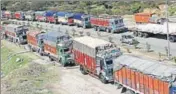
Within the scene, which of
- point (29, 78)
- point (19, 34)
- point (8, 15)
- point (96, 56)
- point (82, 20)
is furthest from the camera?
point (8, 15)

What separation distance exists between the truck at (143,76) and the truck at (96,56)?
7.76 ft

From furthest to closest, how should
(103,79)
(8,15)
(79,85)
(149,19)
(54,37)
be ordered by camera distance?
(8,15) < (149,19) < (54,37) < (79,85) < (103,79)

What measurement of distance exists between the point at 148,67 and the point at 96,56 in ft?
30.5

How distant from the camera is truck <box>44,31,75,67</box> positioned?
161ft

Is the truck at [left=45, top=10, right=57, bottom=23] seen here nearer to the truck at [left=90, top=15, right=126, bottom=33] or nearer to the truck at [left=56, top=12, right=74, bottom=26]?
the truck at [left=56, top=12, right=74, bottom=26]

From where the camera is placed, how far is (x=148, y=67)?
30.7 m

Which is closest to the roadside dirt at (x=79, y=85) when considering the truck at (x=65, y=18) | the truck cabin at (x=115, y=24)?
the truck cabin at (x=115, y=24)

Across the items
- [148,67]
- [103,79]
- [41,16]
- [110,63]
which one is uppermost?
[148,67]

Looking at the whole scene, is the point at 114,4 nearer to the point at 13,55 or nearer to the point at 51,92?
the point at 13,55

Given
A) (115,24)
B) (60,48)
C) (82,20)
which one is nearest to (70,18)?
(82,20)

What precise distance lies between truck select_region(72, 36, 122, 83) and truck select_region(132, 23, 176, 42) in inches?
623

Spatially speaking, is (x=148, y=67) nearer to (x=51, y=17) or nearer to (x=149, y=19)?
(x=149, y=19)

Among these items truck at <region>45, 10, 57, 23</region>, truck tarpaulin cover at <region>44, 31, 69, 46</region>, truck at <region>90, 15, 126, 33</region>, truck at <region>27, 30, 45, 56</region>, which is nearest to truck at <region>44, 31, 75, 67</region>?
truck tarpaulin cover at <region>44, 31, 69, 46</region>

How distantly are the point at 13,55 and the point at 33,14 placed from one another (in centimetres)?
4897
